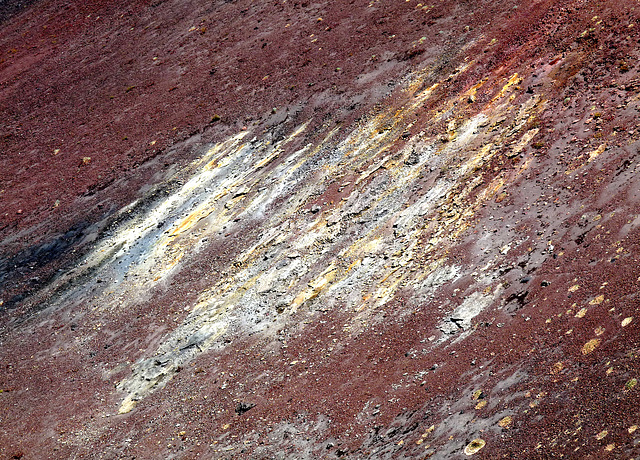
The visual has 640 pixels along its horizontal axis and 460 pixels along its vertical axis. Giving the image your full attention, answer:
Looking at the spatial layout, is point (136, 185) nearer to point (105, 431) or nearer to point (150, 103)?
point (150, 103)

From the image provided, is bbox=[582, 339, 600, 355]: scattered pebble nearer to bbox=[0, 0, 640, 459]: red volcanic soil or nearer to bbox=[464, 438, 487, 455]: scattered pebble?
bbox=[0, 0, 640, 459]: red volcanic soil

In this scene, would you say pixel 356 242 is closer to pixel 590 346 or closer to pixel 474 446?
pixel 590 346

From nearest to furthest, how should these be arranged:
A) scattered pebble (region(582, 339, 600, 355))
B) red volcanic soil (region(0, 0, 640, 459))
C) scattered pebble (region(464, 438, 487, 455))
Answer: scattered pebble (region(464, 438, 487, 455))
scattered pebble (region(582, 339, 600, 355))
red volcanic soil (region(0, 0, 640, 459))

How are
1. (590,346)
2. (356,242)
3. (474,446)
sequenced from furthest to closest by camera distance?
(356,242) < (590,346) < (474,446)

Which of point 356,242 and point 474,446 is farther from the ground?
point 356,242

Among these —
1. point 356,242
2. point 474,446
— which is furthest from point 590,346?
point 356,242

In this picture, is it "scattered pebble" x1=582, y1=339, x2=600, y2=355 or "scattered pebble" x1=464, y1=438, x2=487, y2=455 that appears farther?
"scattered pebble" x1=582, y1=339, x2=600, y2=355

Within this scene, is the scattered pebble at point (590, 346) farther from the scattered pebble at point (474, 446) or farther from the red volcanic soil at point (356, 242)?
the scattered pebble at point (474, 446)

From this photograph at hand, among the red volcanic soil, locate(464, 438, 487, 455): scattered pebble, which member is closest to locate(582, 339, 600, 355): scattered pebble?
the red volcanic soil
